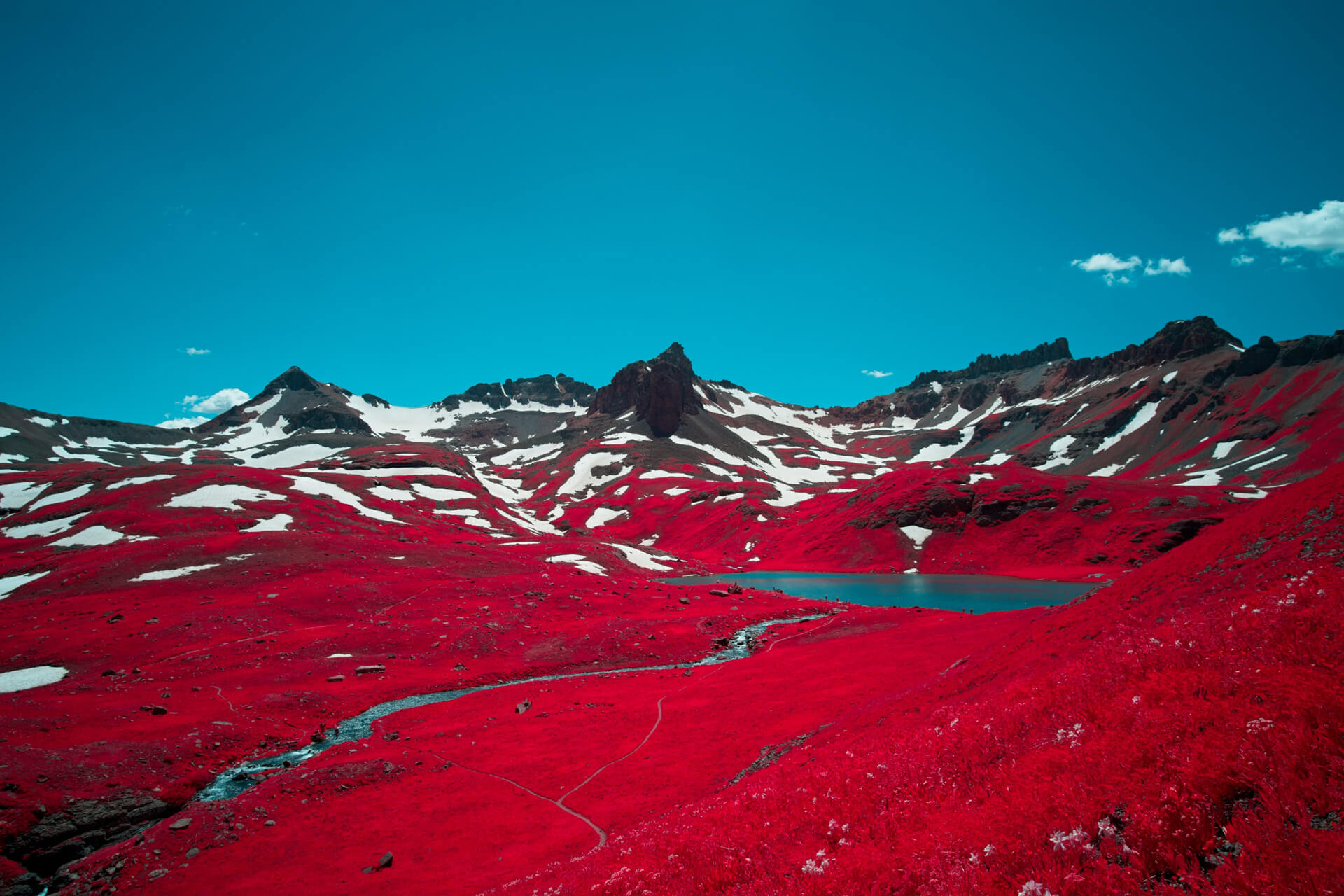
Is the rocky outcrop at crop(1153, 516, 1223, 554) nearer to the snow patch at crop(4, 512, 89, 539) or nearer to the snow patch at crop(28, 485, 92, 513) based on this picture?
the snow patch at crop(4, 512, 89, 539)

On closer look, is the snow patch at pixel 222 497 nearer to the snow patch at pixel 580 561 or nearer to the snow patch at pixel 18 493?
the snow patch at pixel 18 493

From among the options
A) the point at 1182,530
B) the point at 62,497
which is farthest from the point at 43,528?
the point at 1182,530

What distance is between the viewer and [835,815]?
11.8 m

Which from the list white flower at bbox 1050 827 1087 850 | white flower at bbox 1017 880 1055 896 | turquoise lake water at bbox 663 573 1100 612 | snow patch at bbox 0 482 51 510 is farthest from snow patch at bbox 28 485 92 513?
white flower at bbox 1050 827 1087 850

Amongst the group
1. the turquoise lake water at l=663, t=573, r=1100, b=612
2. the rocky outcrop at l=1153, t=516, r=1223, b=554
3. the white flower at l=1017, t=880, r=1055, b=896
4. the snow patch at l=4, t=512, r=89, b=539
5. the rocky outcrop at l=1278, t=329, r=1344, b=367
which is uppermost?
the rocky outcrop at l=1278, t=329, r=1344, b=367

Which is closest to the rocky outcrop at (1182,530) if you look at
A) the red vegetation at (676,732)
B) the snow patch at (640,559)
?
the red vegetation at (676,732)

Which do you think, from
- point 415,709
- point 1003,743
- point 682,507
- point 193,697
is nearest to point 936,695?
point 1003,743

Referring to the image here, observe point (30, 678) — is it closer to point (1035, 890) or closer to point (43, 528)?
point (1035, 890)

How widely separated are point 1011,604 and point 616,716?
2393 inches

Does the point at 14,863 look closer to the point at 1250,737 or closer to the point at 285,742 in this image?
the point at 285,742

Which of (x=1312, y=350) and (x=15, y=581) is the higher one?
(x=1312, y=350)

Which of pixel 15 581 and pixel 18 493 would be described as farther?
pixel 18 493

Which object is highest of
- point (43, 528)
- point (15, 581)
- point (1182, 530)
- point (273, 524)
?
point (43, 528)

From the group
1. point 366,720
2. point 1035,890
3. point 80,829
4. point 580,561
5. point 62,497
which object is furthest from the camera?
point 62,497
